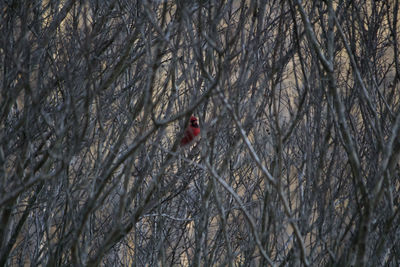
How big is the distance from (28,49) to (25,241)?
10.5ft

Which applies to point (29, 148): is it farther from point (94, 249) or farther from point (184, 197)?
point (184, 197)

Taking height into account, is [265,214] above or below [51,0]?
below

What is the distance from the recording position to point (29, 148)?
180 inches

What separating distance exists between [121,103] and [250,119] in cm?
285

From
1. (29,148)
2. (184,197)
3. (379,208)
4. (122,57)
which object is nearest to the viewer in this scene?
(379,208)

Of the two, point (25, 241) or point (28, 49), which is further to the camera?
point (25, 241)


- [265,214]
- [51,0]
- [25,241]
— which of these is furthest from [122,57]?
[25,241]

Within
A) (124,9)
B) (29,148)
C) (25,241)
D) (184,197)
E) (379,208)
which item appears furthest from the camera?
(184,197)

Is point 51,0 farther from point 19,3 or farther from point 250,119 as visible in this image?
point 250,119

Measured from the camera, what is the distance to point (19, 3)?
17.6 feet

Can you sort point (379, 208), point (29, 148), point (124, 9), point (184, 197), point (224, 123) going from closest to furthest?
point (379, 208), point (29, 148), point (224, 123), point (124, 9), point (184, 197)

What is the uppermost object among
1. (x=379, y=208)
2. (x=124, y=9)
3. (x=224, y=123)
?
(x=124, y=9)

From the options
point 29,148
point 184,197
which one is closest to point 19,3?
point 29,148

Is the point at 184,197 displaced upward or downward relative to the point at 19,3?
downward
